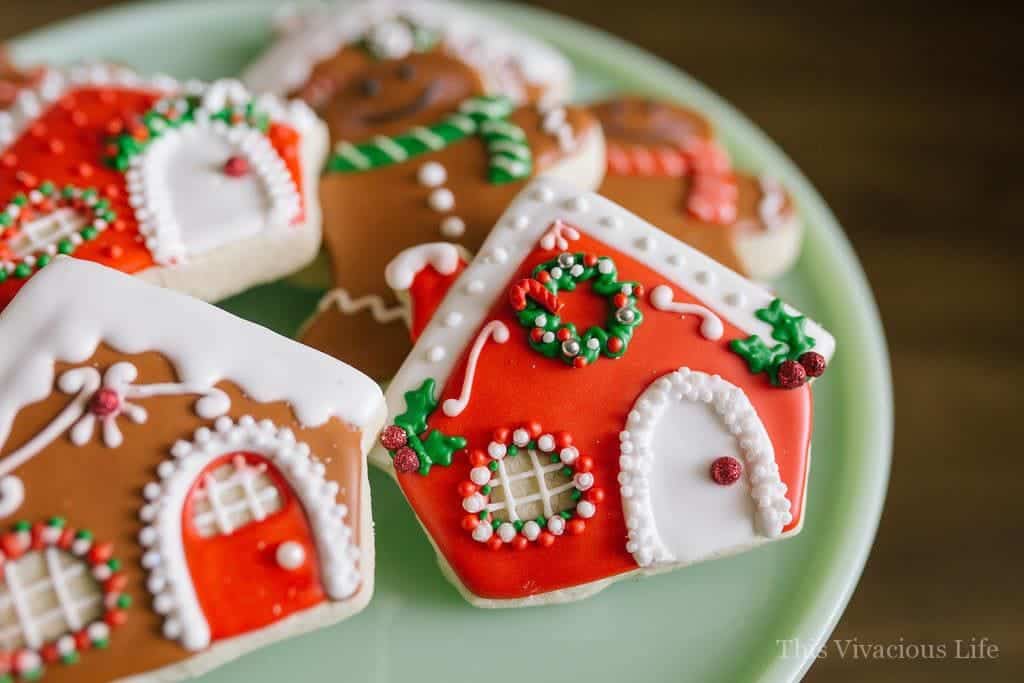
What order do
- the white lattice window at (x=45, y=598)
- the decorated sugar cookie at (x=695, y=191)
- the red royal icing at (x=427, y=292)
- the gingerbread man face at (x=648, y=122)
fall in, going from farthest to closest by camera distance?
1. the gingerbread man face at (x=648, y=122)
2. the decorated sugar cookie at (x=695, y=191)
3. the red royal icing at (x=427, y=292)
4. the white lattice window at (x=45, y=598)

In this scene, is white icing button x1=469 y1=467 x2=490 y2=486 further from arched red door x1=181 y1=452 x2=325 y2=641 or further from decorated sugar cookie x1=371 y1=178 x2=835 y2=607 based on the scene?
arched red door x1=181 y1=452 x2=325 y2=641

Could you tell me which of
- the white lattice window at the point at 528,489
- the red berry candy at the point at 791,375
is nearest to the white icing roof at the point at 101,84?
the white lattice window at the point at 528,489

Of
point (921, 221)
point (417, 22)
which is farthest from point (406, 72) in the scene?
point (921, 221)

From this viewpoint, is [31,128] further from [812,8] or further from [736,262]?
[812,8]

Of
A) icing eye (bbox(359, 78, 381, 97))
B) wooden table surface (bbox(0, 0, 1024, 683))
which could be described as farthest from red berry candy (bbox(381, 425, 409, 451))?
wooden table surface (bbox(0, 0, 1024, 683))

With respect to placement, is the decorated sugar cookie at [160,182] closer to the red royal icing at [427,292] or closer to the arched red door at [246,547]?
the red royal icing at [427,292]

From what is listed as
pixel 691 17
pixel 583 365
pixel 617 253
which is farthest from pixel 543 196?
pixel 691 17
